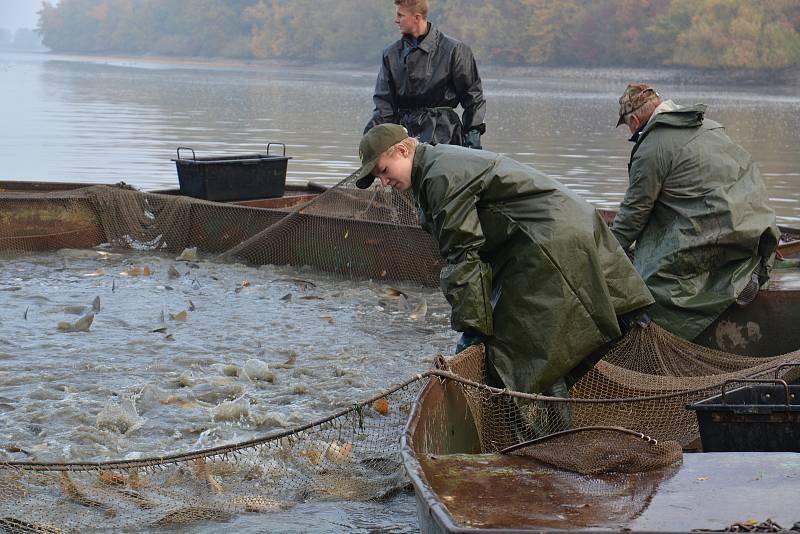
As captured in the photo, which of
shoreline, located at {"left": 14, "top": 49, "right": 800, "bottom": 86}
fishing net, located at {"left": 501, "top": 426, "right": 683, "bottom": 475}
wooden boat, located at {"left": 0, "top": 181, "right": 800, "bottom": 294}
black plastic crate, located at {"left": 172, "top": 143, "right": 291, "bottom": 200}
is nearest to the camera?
fishing net, located at {"left": 501, "top": 426, "right": 683, "bottom": 475}

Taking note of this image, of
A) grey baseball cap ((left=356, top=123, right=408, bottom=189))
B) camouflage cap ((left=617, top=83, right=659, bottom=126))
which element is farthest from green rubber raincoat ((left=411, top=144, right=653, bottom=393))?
camouflage cap ((left=617, top=83, right=659, bottom=126))

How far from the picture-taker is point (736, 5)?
77375 millimetres

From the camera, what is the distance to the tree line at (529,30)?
74.2 m

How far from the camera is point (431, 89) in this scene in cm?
885

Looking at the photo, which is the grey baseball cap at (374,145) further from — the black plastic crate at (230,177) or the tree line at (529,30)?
the tree line at (529,30)

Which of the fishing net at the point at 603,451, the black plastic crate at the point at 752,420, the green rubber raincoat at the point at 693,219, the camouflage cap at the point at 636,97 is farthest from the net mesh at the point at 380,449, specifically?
the camouflage cap at the point at 636,97

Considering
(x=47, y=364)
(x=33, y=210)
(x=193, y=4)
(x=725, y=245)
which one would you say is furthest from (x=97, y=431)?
(x=193, y=4)

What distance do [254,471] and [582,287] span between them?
168 cm

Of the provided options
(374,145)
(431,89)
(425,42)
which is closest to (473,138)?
(431,89)

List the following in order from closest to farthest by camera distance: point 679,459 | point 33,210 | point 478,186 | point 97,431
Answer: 1. point 679,459
2. point 478,186
3. point 97,431
4. point 33,210

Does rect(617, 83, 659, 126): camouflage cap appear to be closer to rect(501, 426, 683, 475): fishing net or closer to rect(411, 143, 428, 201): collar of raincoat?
rect(411, 143, 428, 201): collar of raincoat

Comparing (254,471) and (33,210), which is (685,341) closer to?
(254,471)

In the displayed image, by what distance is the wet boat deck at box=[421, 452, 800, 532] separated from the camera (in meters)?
3.33

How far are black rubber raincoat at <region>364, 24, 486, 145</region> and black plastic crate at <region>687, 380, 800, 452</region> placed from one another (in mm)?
4657
